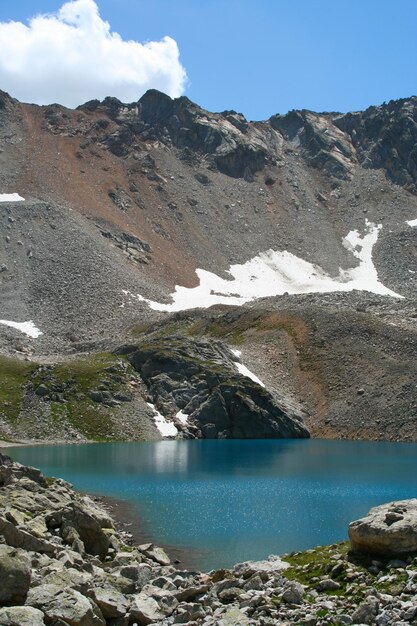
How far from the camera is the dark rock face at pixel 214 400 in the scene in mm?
92688

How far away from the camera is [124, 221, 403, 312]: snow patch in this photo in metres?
147

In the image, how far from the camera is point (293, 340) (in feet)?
352

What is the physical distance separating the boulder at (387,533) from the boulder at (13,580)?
1080cm

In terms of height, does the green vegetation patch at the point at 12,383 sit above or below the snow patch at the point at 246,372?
below

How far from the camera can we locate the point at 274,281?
165 meters

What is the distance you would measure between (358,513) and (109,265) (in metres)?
108

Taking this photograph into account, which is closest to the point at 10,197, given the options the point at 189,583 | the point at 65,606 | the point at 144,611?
the point at 189,583

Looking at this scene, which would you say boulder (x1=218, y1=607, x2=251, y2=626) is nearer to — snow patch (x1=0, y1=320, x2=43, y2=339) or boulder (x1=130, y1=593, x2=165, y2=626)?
boulder (x1=130, y1=593, x2=165, y2=626)

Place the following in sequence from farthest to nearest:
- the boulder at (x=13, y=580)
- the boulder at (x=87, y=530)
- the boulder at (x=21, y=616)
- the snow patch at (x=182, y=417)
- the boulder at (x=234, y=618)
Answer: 1. the snow patch at (x=182, y=417)
2. the boulder at (x=87, y=530)
3. the boulder at (x=234, y=618)
4. the boulder at (x=13, y=580)
5. the boulder at (x=21, y=616)

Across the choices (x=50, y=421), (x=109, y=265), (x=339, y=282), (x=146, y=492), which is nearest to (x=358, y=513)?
Answer: (x=146, y=492)

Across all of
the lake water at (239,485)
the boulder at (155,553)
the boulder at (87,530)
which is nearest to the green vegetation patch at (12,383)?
the lake water at (239,485)

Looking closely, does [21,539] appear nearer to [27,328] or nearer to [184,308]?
[27,328]

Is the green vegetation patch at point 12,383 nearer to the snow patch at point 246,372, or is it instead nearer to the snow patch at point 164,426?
the snow patch at point 164,426

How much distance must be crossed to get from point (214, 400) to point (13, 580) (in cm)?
7604
